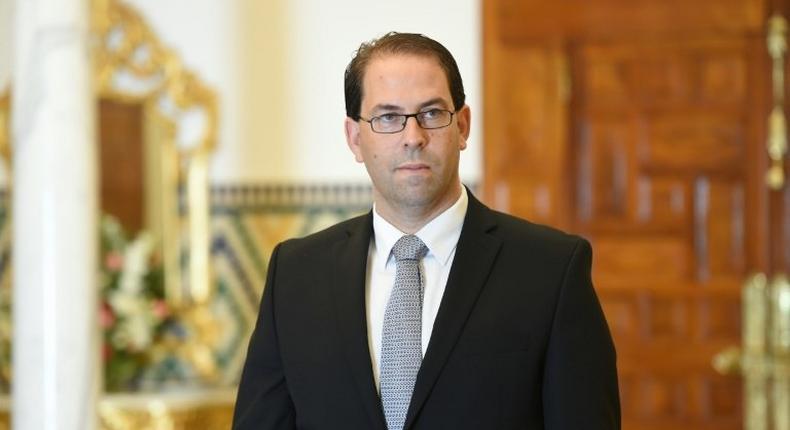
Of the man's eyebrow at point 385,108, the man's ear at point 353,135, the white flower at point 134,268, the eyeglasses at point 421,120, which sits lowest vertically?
the white flower at point 134,268

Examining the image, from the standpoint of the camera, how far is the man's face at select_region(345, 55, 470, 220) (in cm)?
186

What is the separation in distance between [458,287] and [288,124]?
3.09 metres

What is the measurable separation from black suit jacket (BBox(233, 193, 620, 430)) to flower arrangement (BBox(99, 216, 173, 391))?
278cm

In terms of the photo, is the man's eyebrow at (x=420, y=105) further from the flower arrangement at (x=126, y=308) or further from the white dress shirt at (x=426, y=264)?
the flower arrangement at (x=126, y=308)

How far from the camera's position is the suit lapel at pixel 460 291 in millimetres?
1853

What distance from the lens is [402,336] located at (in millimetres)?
1901

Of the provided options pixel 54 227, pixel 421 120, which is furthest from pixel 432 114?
pixel 54 227

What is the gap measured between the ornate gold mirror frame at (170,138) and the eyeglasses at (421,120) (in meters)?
3.07

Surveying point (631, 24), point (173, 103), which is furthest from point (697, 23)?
point (173, 103)

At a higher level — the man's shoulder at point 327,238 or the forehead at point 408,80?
the forehead at point 408,80

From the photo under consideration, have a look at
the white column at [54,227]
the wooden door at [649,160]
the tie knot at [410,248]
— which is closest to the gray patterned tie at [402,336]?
the tie knot at [410,248]

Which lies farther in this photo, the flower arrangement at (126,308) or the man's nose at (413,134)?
the flower arrangement at (126,308)

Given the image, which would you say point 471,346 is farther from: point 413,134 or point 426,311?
point 413,134

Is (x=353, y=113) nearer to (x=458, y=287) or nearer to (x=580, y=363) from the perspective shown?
(x=458, y=287)
